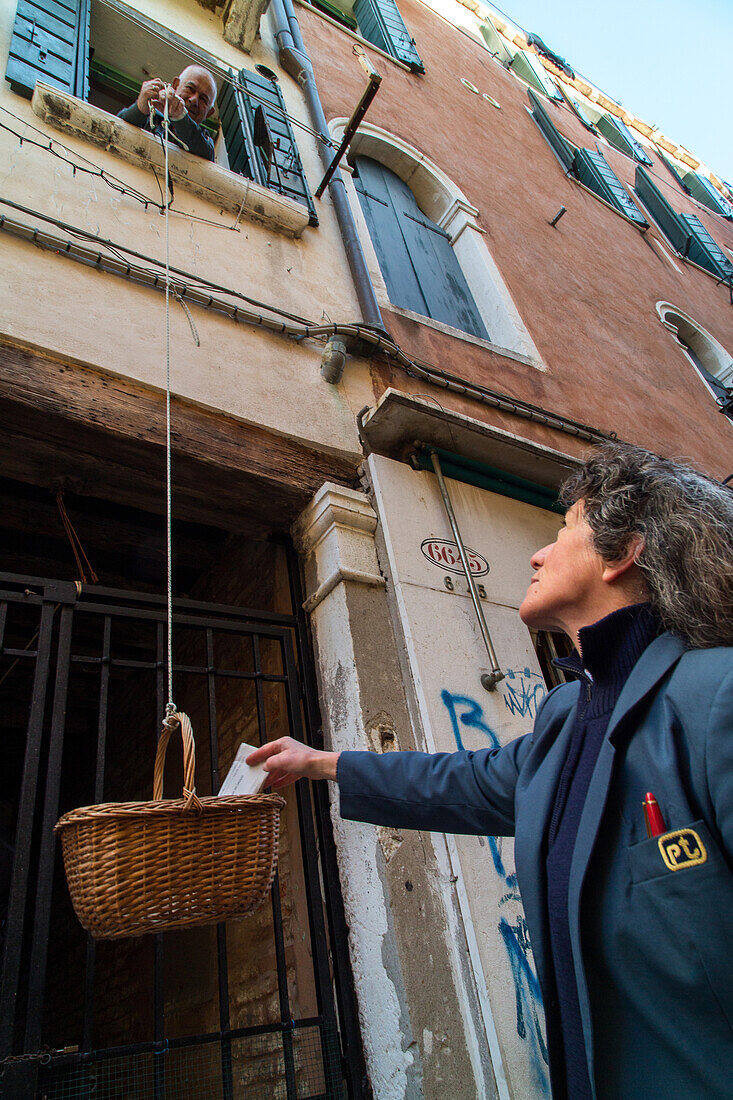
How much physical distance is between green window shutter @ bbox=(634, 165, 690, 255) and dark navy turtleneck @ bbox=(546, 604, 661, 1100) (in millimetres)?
10260

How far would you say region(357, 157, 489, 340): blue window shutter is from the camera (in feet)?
16.4

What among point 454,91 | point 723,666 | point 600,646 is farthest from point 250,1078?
point 454,91

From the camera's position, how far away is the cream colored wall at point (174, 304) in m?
2.68

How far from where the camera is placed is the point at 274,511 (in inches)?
121

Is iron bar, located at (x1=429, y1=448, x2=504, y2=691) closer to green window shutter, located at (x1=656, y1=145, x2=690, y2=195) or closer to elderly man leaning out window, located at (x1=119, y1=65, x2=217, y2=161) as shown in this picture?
elderly man leaning out window, located at (x1=119, y1=65, x2=217, y2=161)

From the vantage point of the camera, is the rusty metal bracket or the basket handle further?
the rusty metal bracket

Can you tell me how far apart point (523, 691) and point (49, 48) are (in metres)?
4.38

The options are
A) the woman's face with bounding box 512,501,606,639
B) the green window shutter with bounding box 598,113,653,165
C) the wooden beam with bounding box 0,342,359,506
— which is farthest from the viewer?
the green window shutter with bounding box 598,113,653,165

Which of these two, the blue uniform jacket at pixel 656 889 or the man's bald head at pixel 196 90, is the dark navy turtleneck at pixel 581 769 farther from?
the man's bald head at pixel 196 90

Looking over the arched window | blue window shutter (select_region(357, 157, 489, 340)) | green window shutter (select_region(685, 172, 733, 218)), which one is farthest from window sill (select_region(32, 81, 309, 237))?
green window shutter (select_region(685, 172, 733, 218))

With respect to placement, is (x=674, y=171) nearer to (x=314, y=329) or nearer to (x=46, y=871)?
(x=314, y=329)

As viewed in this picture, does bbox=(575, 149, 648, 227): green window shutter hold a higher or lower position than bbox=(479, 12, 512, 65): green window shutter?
lower

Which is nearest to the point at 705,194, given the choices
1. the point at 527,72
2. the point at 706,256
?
the point at 706,256

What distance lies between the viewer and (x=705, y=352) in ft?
26.5
